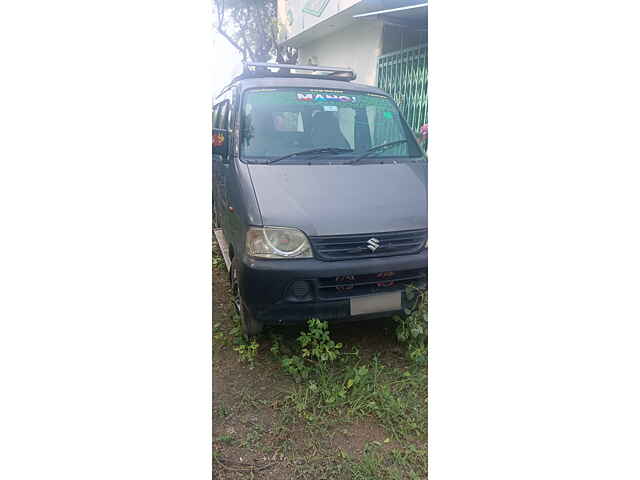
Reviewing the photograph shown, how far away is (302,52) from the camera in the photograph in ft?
5.39

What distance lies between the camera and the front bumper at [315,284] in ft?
5.14

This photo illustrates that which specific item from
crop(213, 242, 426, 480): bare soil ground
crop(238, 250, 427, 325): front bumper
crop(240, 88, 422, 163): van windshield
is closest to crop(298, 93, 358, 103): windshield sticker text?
crop(240, 88, 422, 163): van windshield

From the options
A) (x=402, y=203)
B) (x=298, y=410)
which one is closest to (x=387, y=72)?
(x=402, y=203)

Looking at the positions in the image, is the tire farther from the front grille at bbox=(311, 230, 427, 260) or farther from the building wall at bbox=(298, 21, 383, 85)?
the building wall at bbox=(298, 21, 383, 85)

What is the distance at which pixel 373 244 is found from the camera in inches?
65.2

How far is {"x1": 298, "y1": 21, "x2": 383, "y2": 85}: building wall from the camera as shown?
5.36ft

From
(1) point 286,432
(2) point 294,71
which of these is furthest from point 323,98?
(1) point 286,432

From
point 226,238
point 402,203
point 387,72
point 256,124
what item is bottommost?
point 226,238

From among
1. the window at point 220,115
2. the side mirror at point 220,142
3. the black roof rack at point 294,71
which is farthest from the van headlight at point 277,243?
the black roof rack at point 294,71

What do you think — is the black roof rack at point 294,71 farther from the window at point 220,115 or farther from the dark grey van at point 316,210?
the window at point 220,115

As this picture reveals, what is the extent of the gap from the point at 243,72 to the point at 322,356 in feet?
3.32

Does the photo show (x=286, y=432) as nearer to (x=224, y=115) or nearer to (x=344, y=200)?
(x=344, y=200)

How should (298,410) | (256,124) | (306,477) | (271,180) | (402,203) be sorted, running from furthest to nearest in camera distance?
1. (256,124)
2. (271,180)
3. (402,203)
4. (298,410)
5. (306,477)
